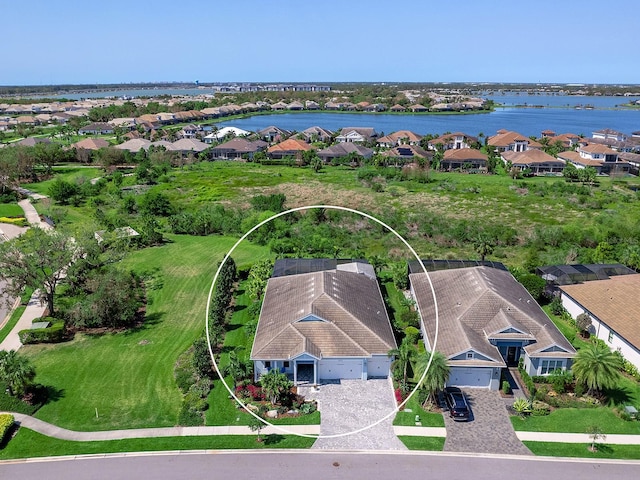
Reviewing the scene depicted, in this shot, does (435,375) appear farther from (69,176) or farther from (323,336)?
(69,176)

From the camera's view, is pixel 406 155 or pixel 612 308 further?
pixel 406 155

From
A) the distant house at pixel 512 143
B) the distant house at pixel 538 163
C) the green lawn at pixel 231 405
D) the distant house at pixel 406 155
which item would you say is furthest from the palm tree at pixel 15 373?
the distant house at pixel 512 143

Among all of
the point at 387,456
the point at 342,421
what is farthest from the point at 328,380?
the point at 387,456

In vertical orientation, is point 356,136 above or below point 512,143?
above

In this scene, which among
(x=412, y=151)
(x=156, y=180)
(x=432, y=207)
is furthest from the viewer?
(x=412, y=151)

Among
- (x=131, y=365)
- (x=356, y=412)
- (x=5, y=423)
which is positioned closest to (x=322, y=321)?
(x=356, y=412)

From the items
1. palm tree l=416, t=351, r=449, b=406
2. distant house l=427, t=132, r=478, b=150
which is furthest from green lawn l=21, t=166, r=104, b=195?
distant house l=427, t=132, r=478, b=150

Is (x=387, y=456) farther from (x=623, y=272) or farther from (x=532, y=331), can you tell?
(x=623, y=272)

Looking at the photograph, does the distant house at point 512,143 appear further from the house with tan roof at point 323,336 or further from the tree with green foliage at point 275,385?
the tree with green foliage at point 275,385
